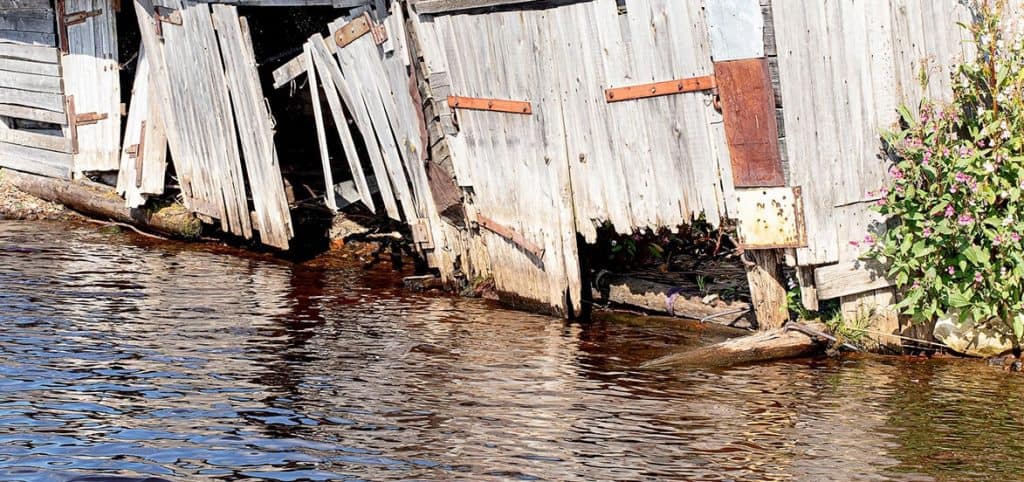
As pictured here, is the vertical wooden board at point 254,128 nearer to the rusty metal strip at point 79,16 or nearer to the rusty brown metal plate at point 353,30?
the rusty brown metal plate at point 353,30

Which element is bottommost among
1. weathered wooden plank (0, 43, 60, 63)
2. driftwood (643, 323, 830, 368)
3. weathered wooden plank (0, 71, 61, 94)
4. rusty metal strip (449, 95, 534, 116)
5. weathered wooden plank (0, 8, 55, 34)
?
driftwood (643, 323, 830, 368)

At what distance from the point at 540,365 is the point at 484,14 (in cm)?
278

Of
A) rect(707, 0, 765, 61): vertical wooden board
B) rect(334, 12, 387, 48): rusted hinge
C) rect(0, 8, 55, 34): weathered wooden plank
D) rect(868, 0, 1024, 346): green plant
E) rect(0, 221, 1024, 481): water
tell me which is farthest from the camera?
rect(0, 8, 55, 34): weathered wooden plank

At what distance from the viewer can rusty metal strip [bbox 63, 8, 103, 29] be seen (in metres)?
14.0

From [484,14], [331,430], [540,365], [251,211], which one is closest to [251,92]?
[251,211]

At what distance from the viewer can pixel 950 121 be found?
7.44 metres

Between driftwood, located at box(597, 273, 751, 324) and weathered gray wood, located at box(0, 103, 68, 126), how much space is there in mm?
7948

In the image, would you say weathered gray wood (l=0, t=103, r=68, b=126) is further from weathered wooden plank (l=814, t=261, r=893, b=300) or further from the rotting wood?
weathered wooden plank (l=814, t=261, r=893, b=300)

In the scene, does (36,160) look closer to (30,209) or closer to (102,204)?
(30,209)

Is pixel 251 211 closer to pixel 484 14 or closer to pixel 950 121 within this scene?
pixel 484 14

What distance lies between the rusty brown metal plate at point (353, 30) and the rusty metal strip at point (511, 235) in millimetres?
1821

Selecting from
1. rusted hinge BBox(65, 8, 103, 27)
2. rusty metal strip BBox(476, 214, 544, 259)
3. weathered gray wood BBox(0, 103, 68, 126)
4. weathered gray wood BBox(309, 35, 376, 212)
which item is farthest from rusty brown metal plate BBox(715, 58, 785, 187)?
weathered gray wood BBox(0, 103, 68, 126)

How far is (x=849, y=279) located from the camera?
782cm

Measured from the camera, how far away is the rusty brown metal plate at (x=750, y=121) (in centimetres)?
760
